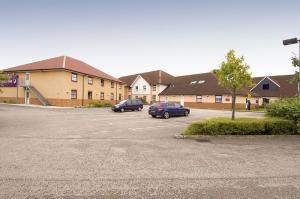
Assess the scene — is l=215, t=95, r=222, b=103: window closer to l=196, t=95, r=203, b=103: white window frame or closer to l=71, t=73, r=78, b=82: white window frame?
l=196, t=95, r=203, b=103: white window frame

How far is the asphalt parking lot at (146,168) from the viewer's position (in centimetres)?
500

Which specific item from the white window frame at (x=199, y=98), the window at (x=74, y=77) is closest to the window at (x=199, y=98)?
the white window frame at (x=199, y=98)

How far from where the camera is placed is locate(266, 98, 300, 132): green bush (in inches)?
485

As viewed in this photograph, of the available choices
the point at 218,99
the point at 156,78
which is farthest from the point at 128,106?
the point at 156,78

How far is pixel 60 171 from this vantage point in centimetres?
619

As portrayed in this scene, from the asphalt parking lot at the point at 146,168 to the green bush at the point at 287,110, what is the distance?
228 cm

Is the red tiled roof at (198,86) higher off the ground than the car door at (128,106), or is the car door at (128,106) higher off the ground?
the red tiled roof at (198,86)

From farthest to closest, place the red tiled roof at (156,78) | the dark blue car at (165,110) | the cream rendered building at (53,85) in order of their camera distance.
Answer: the red tiled roof at (156,78), the cream rendered building at (53,85), the dark blue car at (165,110)

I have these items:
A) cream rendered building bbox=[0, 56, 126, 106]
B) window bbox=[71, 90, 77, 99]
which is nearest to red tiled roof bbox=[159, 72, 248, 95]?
cream rendered building bbox=[0, 56, 126, 106]

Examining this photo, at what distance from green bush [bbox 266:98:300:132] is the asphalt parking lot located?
2.28 meters

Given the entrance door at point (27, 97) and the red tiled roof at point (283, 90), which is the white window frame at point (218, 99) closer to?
the red tiled roof at point (283, 90)

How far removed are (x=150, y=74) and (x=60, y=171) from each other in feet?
203

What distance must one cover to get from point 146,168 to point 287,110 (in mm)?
9770

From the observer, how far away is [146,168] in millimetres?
6605
